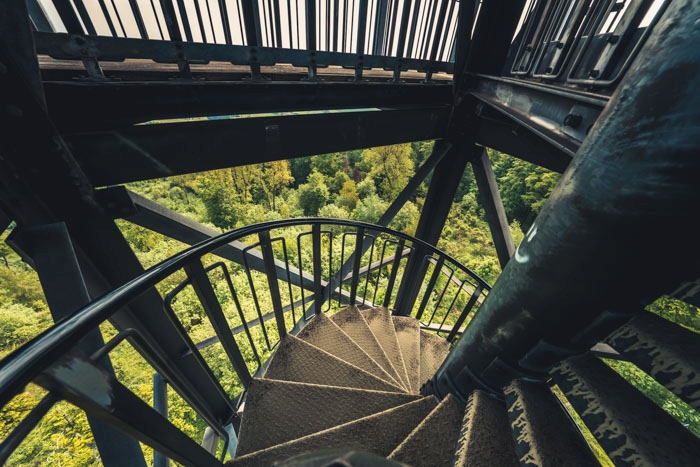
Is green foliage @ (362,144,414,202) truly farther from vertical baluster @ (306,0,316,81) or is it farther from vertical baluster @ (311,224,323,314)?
vertical baluster @ (306,0,316,81)

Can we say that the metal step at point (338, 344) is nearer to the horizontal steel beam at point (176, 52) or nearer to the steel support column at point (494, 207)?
the steel support column at point (494, 207)

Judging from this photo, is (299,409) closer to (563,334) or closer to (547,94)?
(563,334)

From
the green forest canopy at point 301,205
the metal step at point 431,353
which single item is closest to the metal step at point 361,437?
the metal step at point 431,353

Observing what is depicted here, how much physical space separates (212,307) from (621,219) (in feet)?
6.25

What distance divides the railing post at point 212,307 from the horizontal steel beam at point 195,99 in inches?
40.0

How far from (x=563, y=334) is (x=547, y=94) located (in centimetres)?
130

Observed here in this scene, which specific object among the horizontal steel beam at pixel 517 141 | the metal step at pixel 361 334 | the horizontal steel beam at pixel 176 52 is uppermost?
the horizontal steel beam at pixel 176 52

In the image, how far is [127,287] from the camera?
99cm

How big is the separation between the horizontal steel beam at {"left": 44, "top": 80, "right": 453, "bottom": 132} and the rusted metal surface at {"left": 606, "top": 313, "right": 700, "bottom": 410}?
2.18m

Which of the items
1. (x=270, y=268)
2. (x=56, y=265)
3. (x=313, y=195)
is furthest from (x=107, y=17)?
(x=313, y=195)

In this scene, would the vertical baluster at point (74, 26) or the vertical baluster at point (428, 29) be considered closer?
the vertical baluster at point (74, 26)

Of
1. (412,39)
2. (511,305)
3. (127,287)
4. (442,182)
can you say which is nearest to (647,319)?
(511,305)

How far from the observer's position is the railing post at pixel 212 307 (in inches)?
59.4

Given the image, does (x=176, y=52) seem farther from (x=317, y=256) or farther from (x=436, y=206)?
(x=436, y=206)
